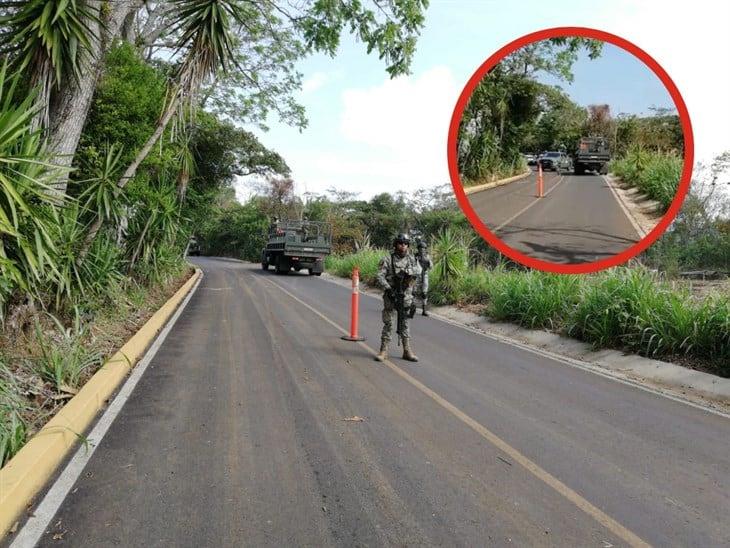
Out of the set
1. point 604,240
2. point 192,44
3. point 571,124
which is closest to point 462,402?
point 604,240

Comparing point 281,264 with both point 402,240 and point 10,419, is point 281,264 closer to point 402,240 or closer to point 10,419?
point 402,240

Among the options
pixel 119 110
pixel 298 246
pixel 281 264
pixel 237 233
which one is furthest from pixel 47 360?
pixel 237 233

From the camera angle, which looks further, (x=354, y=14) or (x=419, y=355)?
(x=354, y=14)

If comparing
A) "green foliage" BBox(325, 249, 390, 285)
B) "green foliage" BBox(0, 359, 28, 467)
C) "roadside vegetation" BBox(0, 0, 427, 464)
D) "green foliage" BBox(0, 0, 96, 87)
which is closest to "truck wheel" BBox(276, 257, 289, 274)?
"green foliage" BBox(325, 249, 390, 285)

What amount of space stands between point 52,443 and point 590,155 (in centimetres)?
413

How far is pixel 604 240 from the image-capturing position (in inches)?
116

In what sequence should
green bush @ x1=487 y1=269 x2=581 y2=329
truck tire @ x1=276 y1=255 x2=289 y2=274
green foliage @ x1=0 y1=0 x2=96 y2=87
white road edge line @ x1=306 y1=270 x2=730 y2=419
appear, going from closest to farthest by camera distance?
Answer: white road edge line @ x1=306 y1=270 x2=730 y2=419 → green foliage @ x1=0 y1=0 x2=96 y2=87 → green bush @ x1=487 y1=269 x2=581 y2=329 → truck tire @ x1=276 y1=255 x2=289 y2=274

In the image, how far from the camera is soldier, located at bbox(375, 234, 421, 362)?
8898 mm

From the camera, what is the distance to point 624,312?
9.92 metres

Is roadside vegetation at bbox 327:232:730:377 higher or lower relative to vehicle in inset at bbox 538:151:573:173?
lower

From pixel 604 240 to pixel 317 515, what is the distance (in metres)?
2.31

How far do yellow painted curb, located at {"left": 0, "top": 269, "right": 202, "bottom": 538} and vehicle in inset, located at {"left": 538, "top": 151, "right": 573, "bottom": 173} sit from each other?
3.47m

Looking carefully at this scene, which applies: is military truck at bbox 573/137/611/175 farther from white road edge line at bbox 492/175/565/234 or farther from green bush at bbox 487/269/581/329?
green bush at bbox 487/269/581/329

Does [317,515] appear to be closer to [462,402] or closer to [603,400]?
[462,402]
